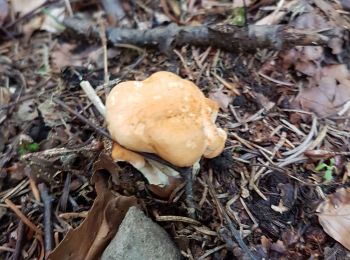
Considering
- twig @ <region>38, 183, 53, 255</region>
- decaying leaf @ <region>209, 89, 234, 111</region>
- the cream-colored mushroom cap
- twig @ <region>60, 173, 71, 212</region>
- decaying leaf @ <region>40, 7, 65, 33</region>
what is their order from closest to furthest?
1. the cream-colored mushroom cap
2. twig @ <region>38, 183, 53, 255</region>
3. twig @ <region>60, 173, 71, 212</region>
4. decaying leaf @ <region>209, 89, 234, 111</region>
5. decaying leaf @ <region>40, 7, 65, 33</region>

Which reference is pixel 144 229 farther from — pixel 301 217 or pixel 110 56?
pixel 110 56

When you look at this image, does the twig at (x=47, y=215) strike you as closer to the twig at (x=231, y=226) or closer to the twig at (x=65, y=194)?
the twig at (x=65, y=194)

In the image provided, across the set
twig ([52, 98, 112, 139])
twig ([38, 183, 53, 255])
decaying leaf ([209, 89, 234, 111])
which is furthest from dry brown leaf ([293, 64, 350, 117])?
twig ([38, 183, 53, 255])

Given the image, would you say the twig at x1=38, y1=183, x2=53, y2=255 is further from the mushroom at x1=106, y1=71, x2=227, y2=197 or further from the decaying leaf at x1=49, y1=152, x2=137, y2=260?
the mushroom at x1=106, y1=71, x2=227, y2=197

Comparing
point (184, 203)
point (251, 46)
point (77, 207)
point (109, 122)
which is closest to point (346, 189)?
point (184, 203)

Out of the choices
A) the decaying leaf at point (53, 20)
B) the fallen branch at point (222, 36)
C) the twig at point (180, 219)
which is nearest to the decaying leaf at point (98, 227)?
the twig at point (180, 219)

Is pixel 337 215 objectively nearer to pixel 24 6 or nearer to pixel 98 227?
pixel 98 227

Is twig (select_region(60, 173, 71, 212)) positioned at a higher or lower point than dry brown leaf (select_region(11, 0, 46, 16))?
lower
